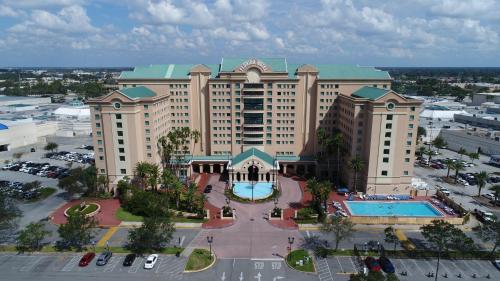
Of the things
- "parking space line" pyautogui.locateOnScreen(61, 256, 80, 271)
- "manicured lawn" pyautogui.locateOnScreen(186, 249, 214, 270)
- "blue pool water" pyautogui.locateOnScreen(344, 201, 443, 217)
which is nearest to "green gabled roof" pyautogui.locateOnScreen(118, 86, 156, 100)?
"parking space line" pyautogui.locateOnScreen(61, 256, 80, 271)

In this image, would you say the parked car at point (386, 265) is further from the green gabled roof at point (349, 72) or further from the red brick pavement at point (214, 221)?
the green gabled roof at point (349, 72)

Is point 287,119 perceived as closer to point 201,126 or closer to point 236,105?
point 236,105

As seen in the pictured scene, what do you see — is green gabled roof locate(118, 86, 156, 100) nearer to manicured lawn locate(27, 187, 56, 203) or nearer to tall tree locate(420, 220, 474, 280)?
manicured lawn locate(27, 187, 56, 203)

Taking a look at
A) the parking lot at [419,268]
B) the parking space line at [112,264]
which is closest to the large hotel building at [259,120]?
the parking lot at [419,268]

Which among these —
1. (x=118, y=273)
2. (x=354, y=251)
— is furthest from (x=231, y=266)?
(x=354, y=251)

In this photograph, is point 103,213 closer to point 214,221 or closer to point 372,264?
point 214,221

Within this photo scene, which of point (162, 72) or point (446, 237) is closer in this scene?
point (446, 237)

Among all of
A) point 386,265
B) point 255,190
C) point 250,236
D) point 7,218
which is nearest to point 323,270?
point 386,265
